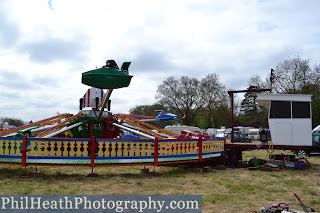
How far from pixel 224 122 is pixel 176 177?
4169 centimetres

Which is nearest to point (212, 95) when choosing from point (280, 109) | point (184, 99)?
point (184, 99)

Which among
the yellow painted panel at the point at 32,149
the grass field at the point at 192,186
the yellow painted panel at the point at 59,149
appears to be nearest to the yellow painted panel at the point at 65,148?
the yellow painted panel at the point at 59,149

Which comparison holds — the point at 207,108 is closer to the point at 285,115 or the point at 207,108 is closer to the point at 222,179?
the point at 285,115

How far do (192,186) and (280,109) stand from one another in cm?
681

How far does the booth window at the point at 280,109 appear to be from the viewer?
466 inches

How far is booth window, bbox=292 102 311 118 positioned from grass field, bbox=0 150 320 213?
3220 mm

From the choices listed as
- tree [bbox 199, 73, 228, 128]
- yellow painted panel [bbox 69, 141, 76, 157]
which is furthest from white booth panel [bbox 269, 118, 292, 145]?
tree [bbox 199, 73, 228, 128]

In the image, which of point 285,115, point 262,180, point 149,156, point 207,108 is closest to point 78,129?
point 149,156

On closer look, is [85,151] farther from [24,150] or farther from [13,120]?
[13,120]

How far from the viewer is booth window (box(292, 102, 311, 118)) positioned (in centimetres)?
1169

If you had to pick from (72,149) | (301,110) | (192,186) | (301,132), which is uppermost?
(301,110)

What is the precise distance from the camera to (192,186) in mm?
7434

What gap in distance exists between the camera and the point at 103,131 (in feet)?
40.3

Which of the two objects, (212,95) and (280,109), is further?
(212,95)
